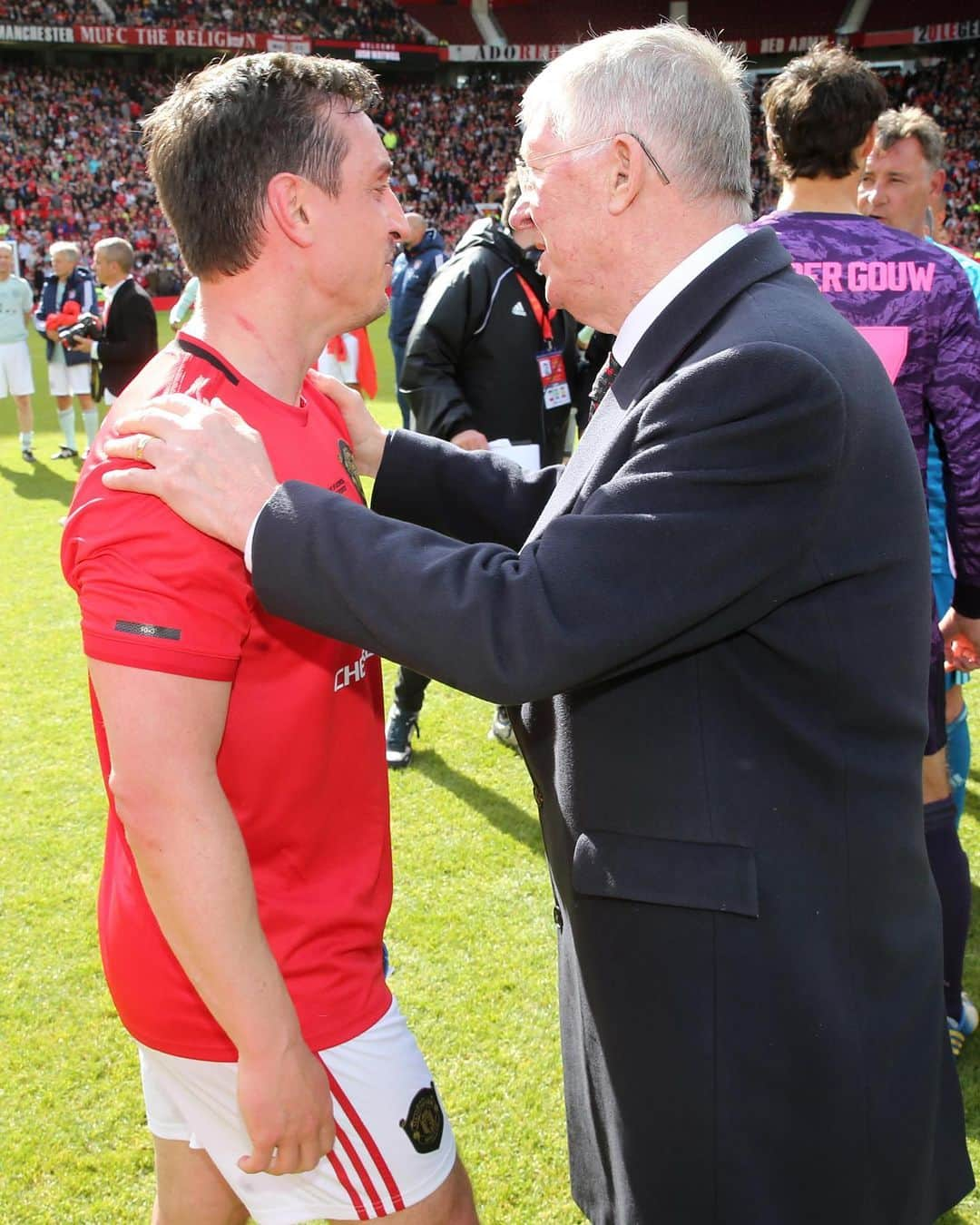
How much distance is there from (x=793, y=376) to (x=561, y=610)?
0.39m

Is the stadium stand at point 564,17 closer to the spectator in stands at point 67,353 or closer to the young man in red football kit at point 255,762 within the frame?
the spectator in stands at point 67,353

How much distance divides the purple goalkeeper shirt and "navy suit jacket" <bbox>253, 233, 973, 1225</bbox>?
4.05 ft

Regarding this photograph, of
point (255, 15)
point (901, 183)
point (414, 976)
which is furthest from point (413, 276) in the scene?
point (255, 15)

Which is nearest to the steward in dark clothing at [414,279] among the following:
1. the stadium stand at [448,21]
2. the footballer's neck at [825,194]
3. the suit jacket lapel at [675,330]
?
the footballer's neck at [825,194]

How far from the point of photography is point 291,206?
1673mm

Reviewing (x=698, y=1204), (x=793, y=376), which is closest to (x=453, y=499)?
(x=793, y=376)

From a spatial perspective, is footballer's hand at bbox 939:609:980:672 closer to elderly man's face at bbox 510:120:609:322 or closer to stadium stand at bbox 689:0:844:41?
elderly man's face at bbox 510:120:609:322

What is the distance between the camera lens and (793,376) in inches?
52.5

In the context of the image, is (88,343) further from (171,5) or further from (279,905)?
(171,5)

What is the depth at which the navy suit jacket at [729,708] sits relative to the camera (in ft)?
4.42

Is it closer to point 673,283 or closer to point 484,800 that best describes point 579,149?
point 673,283

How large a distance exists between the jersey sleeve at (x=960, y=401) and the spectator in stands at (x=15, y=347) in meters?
10.2

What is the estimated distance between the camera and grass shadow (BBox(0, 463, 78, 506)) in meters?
9.83

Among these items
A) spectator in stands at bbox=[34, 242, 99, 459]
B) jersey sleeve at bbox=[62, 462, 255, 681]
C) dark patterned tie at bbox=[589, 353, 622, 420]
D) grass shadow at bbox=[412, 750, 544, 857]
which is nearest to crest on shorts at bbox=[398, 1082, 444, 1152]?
jersey sleeve at bbox=[62, 462, 255, 681]
